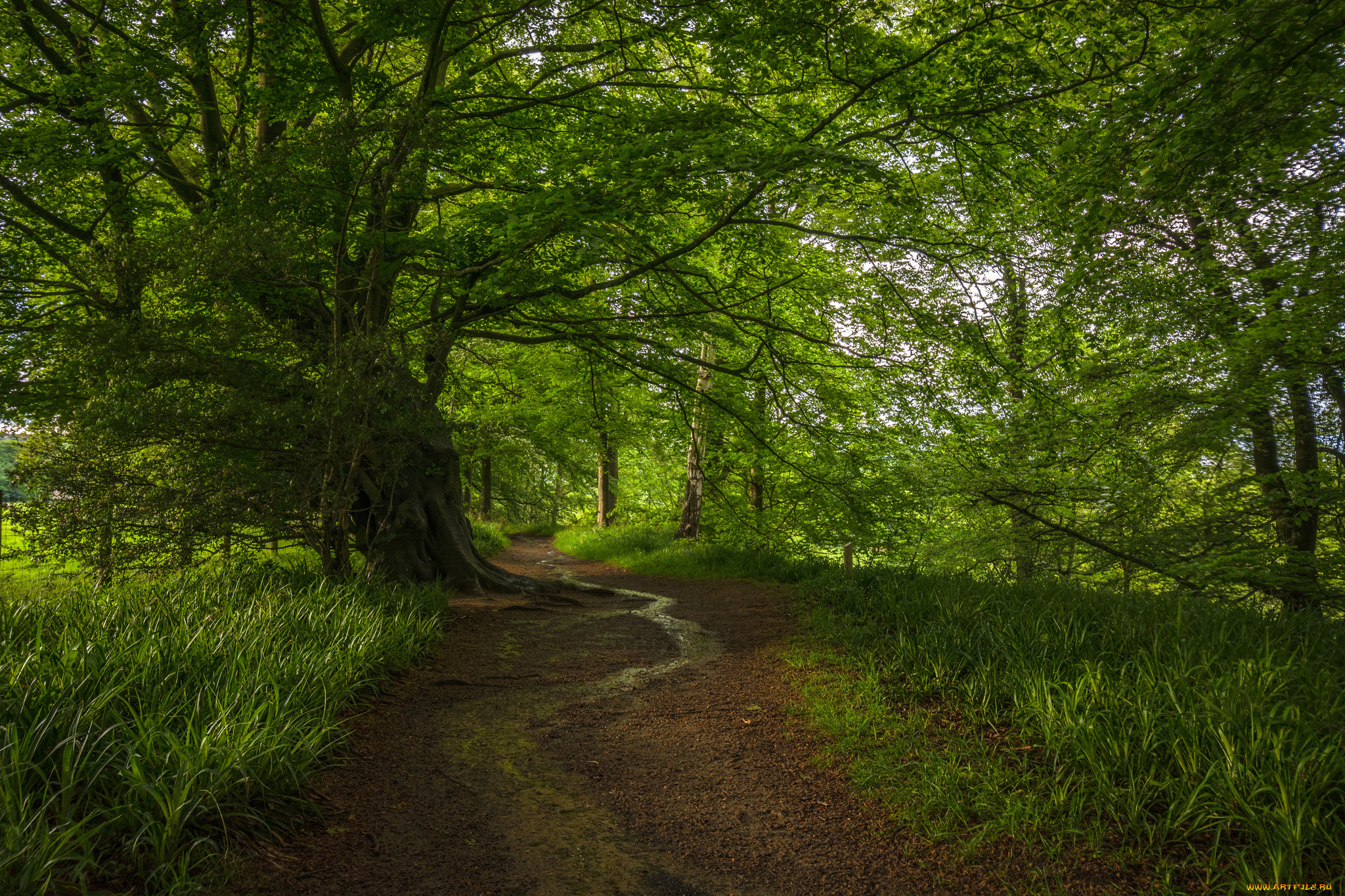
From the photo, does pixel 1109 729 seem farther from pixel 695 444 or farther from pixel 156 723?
pixel 695 444

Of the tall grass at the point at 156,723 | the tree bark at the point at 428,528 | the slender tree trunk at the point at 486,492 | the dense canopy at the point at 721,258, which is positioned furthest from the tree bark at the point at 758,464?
the slender tree trunk at the point at 486,492

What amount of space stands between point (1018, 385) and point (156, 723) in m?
9.22

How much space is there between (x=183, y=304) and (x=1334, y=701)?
31.4ft

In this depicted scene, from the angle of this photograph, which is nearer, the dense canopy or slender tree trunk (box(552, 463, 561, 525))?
the dense canopy

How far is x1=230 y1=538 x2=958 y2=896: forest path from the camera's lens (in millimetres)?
3025

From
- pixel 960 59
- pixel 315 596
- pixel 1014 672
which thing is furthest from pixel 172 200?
pixel 1014 672

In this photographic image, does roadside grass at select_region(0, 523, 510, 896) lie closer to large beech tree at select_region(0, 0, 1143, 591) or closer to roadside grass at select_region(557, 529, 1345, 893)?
large beech tree at select_region(0, 0, 1143, 591)

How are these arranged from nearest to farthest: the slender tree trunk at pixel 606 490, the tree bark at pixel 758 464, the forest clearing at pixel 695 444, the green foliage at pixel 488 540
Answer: the forest clearing at pixel 695 444 → the tree bark at pixel 758 464 → the green foliage at pixel 488 540 → the slender tree trunk at pixel 606 490

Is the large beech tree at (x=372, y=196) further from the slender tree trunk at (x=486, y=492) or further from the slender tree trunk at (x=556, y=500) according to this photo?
the slender tree trunk at (x=556, y=500)

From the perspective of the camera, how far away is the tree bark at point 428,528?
29.0 feet

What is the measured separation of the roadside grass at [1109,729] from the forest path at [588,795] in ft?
1.36

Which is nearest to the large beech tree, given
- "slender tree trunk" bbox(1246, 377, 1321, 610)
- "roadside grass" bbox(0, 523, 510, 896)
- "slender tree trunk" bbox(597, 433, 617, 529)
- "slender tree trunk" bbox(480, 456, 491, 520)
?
"roadside grass" bbox(0, 523, 510, 896)

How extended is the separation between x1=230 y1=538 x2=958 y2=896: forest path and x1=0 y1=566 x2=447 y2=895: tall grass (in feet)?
1.04

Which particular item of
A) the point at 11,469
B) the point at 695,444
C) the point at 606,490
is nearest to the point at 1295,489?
the point at 695,444
